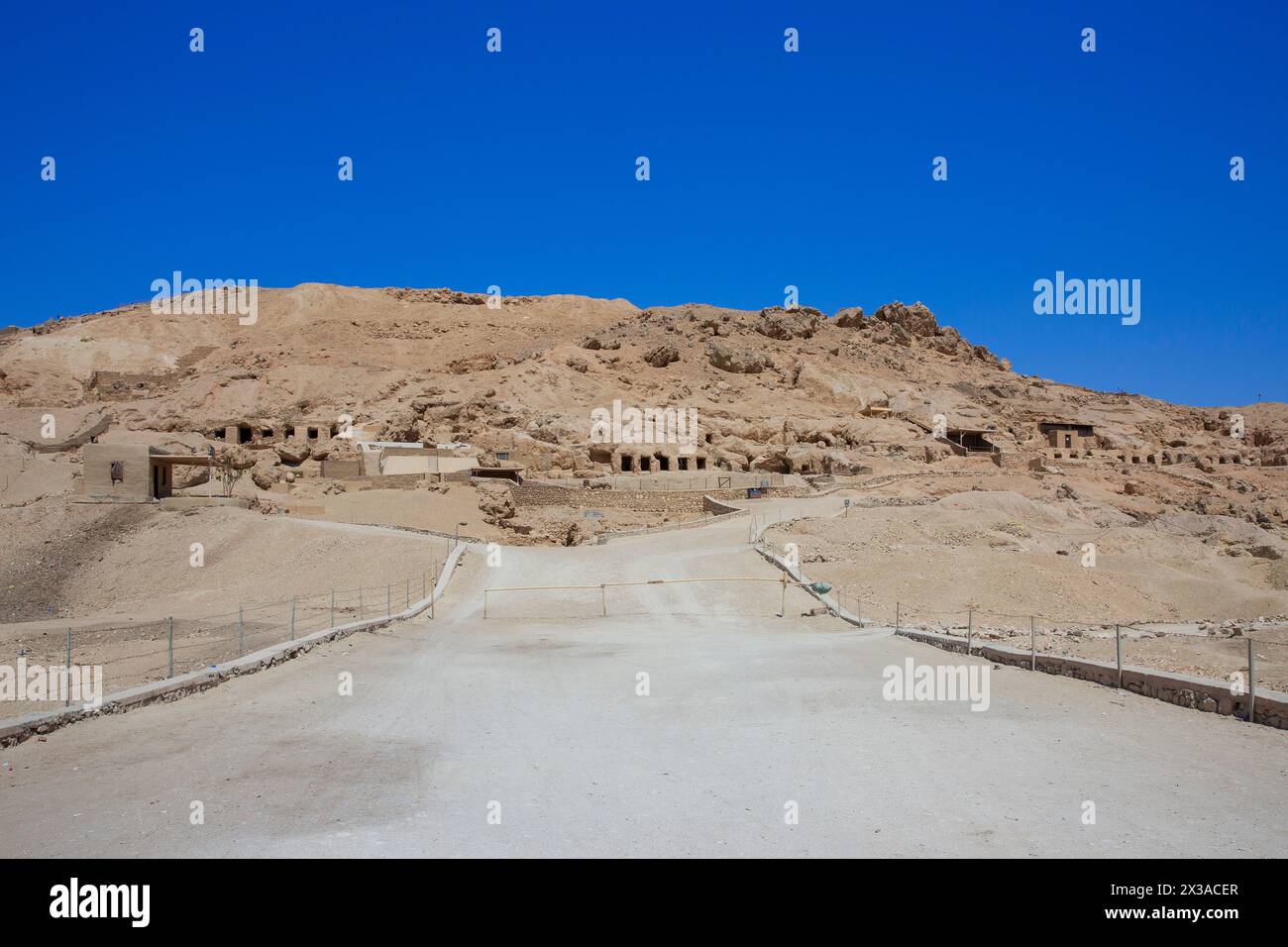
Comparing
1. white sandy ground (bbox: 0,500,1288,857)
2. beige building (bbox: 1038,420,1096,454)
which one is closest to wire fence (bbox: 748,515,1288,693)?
white sandy ground (bbox: 0,500,1288,857)

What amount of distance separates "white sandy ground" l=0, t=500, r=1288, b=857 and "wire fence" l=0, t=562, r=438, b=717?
6.65ft

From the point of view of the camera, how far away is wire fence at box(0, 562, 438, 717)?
12.8 m

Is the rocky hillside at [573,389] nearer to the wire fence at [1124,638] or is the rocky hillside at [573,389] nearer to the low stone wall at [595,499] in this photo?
the low stone wall at [595,499]

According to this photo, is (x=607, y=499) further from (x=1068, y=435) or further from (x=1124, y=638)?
(x=1068, y=435)

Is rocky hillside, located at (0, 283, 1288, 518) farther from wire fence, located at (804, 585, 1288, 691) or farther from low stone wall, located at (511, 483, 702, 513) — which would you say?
wire fence, located at (804, 585, 1288, 691)

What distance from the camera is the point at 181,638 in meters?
16.3

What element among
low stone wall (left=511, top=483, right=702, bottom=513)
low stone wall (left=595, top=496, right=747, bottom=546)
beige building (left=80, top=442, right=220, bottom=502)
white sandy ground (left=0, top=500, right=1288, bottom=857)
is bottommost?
white sandy ground (left=0, top=500, right=1288, bottom=857)

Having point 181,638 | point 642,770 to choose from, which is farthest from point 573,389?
point 642,770

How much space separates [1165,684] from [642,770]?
238 inches

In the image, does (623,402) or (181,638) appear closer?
(181,638)
